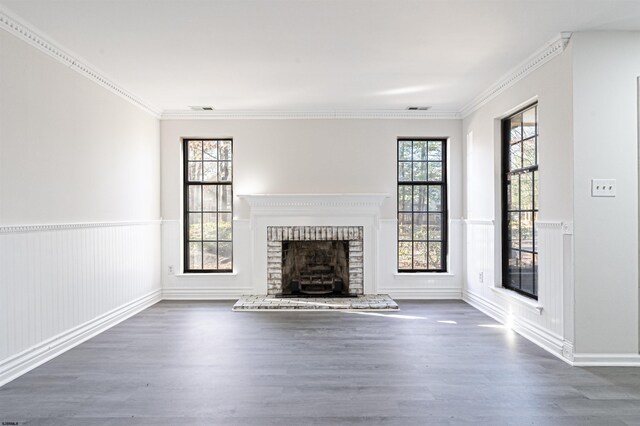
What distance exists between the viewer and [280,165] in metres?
5.82

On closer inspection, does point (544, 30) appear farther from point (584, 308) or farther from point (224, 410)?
point (224, 410)

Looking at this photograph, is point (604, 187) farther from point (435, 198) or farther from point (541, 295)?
point (435, 198)

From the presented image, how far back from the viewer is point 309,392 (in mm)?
2752

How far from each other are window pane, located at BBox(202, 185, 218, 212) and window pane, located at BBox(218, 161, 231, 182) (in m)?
0.15

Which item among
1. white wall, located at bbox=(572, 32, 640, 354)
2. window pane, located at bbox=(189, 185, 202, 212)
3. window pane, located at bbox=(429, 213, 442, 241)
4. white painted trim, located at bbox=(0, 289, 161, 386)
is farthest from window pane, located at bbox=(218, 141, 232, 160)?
white wall, located at bbox=(572, 32, 640, 354)

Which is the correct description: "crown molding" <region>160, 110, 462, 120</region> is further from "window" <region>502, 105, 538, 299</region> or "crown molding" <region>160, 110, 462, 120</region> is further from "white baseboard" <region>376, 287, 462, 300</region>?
"white baseboard" <region>376, 287, 462, 300</region>

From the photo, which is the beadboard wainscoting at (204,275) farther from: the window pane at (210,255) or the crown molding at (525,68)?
the crown molding at (525,68)

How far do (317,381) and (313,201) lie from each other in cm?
306

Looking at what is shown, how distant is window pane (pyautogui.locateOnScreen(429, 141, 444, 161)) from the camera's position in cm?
600

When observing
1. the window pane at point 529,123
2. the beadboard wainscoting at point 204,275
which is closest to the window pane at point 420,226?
the window pane at point 529,123

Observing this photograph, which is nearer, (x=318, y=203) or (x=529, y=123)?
(x=529, y=123)

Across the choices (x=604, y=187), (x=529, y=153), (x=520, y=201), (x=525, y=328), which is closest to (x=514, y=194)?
(x=520, y=201)

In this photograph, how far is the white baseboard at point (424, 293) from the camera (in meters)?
5.82

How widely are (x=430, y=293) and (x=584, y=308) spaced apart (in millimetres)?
2658
